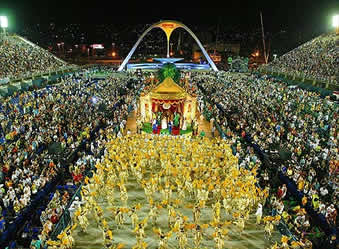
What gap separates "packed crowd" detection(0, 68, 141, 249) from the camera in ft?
42.8

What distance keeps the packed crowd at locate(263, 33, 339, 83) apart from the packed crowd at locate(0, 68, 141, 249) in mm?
22824

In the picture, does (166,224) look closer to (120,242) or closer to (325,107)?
(120,242)

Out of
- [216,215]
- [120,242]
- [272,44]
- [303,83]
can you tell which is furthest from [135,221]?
[272,44]

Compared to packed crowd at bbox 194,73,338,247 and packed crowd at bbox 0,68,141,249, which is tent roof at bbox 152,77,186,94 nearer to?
packed crowd at bbox 0,68,141,249

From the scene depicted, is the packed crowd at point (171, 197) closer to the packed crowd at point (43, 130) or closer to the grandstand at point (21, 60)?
the packed crowd at point (43, 130)

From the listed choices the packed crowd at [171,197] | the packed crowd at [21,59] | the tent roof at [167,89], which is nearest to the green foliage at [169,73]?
the tent roof at [167,89]

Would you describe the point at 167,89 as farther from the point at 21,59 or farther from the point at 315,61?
the point at 21,59

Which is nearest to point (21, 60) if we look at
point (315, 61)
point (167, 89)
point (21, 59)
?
point (21, 59)

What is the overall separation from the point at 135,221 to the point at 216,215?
3.06 m

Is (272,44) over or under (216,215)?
over

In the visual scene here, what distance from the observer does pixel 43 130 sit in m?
20.0

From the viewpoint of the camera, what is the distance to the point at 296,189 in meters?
13.6

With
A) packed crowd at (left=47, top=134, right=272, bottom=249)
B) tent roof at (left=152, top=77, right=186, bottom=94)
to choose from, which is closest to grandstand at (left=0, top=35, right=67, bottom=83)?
tent roof at (left=152, top=77, right=186, bottom=94)

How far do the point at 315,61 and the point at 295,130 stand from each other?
23939mm
